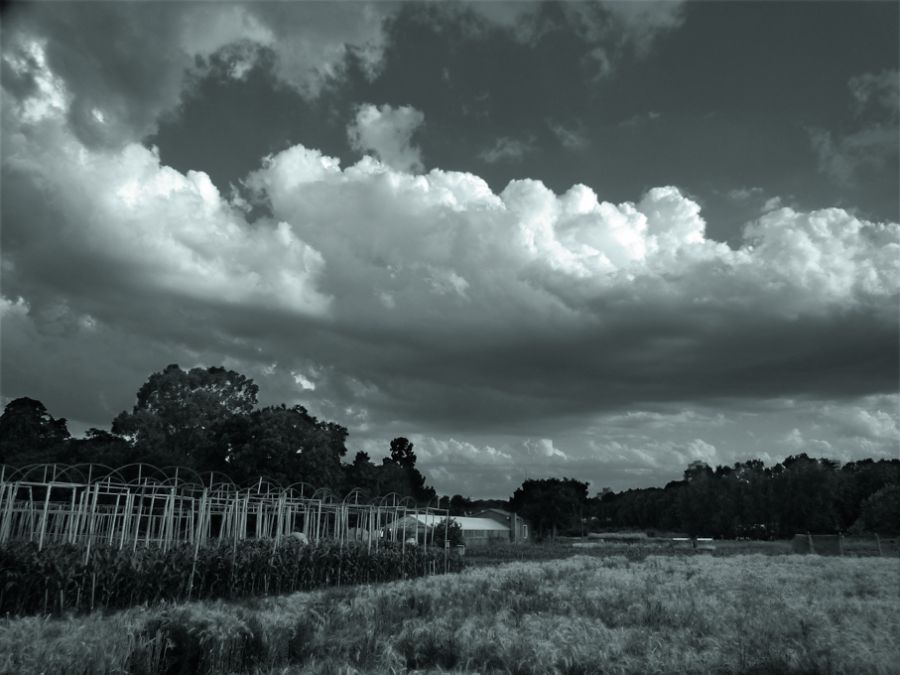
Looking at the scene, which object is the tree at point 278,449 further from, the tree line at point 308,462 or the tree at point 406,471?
the tree at point 406,471

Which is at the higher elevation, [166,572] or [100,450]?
[100,450]

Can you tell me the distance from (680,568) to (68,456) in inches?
→ 2035

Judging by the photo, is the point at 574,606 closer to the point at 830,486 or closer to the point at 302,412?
the point at 302,412

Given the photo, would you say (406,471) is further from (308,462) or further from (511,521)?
(308,462)

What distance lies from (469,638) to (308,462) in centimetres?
4481

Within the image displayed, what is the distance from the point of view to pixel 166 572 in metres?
16.9

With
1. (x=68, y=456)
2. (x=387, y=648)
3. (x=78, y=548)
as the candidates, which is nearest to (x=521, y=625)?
(x=387, y=648)

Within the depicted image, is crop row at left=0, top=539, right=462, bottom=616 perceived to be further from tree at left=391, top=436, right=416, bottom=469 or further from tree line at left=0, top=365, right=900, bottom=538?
tree at left=391, top=436, right=416, bottom=469

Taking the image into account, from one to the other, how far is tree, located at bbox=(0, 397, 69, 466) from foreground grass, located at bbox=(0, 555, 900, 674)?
56707 millimetres

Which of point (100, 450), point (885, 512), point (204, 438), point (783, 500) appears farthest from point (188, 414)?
point (783, 500)

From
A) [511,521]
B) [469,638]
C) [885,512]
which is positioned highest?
[885,512]

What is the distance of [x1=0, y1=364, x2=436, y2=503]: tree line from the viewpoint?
170 feet

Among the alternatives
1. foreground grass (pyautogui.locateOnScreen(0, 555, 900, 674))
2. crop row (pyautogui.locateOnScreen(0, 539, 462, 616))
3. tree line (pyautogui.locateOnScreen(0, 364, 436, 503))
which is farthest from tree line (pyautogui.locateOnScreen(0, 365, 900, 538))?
foreground grass (pyautogui.locateOnScreen(0, 555, 900, 674))

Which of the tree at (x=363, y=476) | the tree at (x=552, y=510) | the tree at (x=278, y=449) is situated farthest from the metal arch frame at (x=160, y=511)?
the tree at (x=552, y=510)
